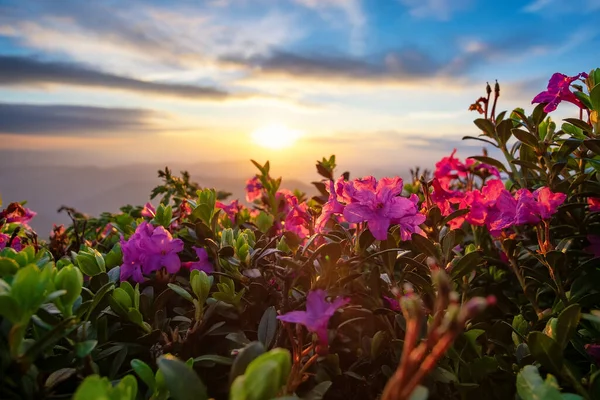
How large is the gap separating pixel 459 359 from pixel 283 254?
2.39 ft

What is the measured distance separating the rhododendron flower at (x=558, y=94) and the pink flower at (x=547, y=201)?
1.75 ft

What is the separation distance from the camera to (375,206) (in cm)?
180

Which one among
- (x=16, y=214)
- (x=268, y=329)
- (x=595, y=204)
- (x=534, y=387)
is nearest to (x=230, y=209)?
(x=16, y=214)

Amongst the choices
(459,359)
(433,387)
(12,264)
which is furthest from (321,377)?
(12,264)

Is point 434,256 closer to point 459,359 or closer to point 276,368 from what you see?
point 459,359

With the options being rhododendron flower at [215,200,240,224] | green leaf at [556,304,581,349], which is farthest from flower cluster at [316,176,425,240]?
rhododendron flower at [215,200,240,224]

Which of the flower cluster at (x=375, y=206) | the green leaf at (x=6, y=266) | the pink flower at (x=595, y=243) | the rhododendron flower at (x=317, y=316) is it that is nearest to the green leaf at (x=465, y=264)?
the flower cluster at (x=375, y=206)

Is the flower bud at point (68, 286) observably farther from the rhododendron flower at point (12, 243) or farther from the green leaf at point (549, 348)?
the rhododendron flower at point (12, 243)

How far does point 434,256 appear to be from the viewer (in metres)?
1.92

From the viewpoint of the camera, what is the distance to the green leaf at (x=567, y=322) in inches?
54.4

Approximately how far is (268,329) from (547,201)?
3.70 ft

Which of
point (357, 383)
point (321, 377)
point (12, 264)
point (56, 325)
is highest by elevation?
point (12, 264)

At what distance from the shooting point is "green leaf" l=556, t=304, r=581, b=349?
4.54 feet

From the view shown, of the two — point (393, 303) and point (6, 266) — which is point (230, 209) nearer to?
point (393, 303)
